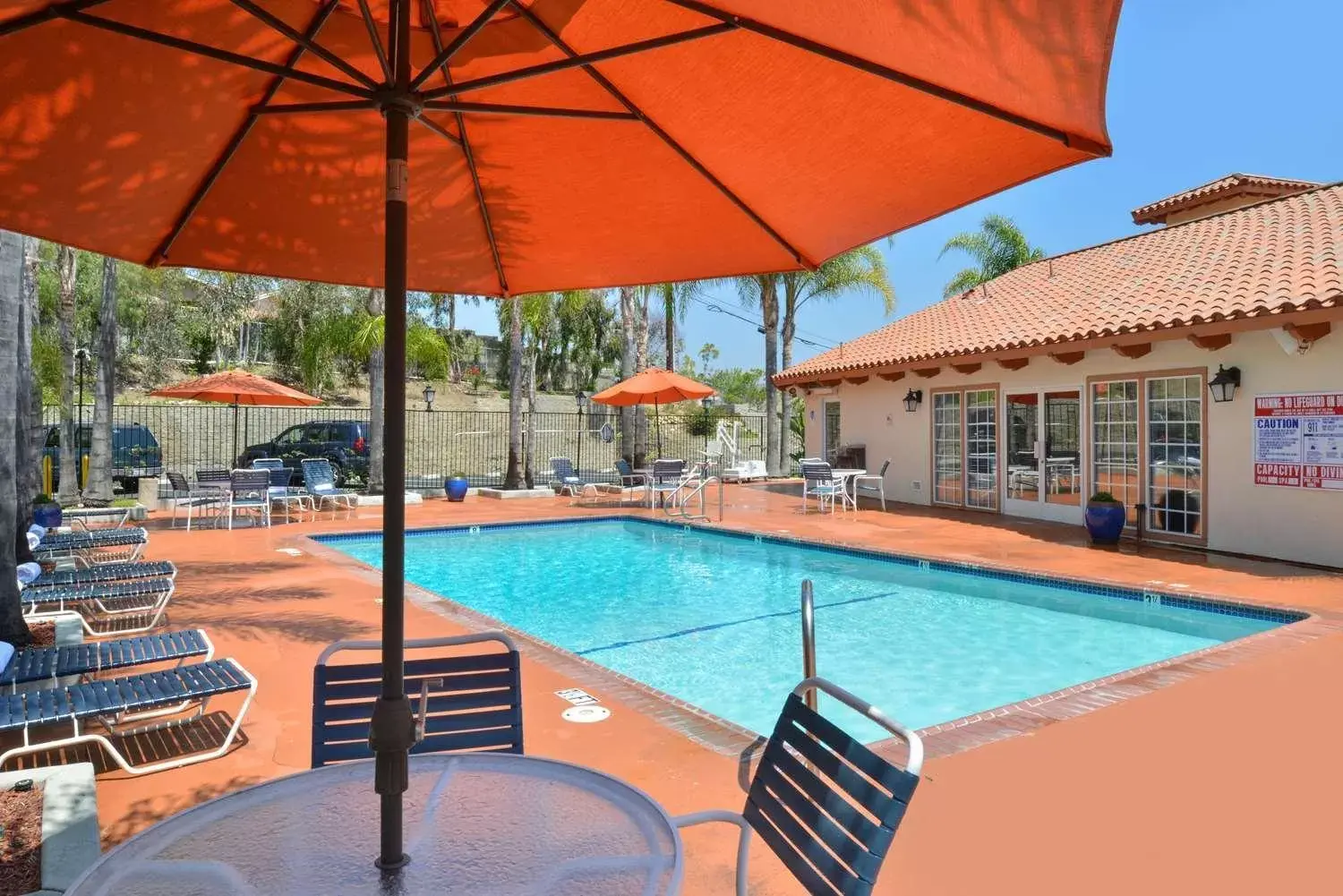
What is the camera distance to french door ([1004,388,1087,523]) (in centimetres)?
1298

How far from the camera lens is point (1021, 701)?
511cm

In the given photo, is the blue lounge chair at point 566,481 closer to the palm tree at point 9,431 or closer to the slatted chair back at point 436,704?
the palm tree at point 9,431

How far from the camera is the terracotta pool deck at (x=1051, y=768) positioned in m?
2.88

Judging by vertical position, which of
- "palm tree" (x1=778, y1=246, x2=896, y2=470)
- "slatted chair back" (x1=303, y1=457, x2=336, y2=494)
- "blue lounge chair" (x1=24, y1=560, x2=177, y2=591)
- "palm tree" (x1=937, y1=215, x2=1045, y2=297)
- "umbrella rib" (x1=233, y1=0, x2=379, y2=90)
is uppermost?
"palm tree" (x1=937, y1=215, x2=1045, y2=297)

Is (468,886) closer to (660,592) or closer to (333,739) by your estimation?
(333,739)

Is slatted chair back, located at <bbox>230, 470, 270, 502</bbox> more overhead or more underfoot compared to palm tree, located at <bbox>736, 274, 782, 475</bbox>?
more underfoot

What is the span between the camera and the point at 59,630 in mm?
5461

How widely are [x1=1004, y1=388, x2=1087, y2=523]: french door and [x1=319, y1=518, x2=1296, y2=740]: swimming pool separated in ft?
15.4

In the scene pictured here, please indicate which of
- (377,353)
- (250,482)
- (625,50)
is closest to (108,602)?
(250,482)

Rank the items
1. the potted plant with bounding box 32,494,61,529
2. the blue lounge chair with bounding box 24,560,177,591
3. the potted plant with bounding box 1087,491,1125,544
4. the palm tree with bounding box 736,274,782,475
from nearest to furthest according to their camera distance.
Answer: the blue lounge chair with bounding box 24,560,177,591 < the potted plant with bounding box 32,494,61,529 < the potted plant with bounding box 1087,491,1125,544 < the palm tree with bounding box 736,274,782,475

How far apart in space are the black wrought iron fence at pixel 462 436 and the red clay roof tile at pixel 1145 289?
7.67 m

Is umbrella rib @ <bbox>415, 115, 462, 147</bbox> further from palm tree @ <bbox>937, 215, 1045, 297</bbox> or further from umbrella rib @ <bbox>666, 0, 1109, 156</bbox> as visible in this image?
palm tree @ <bbox>937, 215, 1045, 297</bbox>

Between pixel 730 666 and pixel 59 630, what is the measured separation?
15.6 feet

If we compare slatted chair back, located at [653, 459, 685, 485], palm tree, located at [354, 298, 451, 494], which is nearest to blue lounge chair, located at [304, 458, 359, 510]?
palm tree, located at [354, 298, 451, 494]
